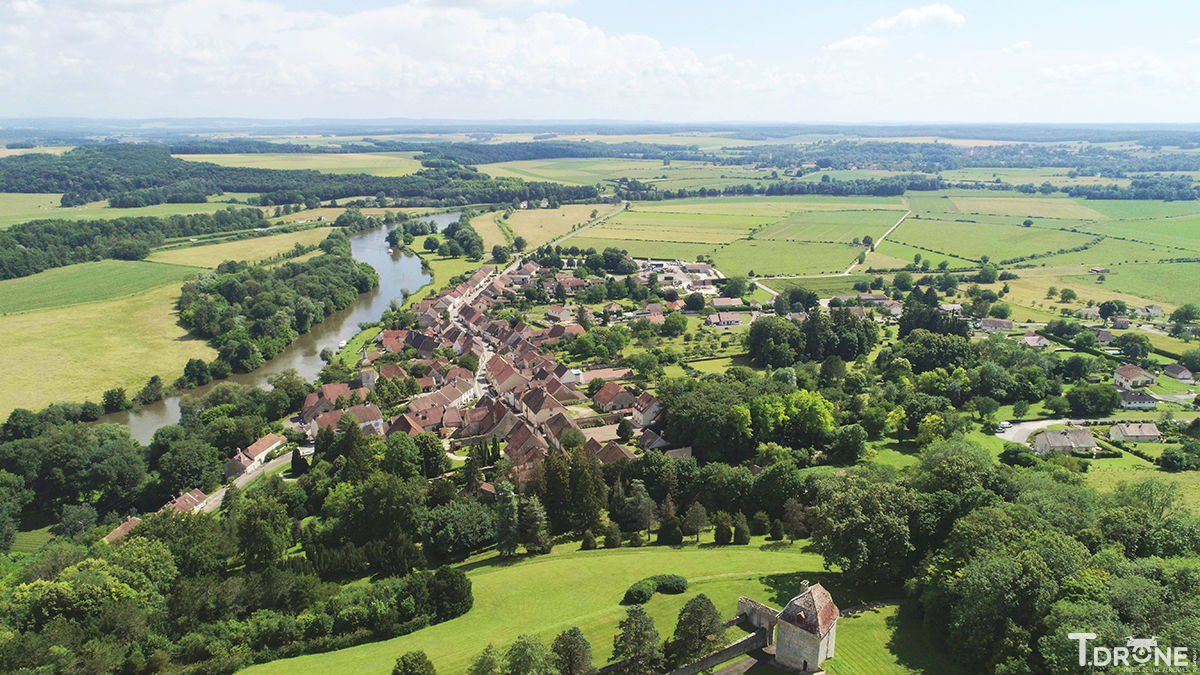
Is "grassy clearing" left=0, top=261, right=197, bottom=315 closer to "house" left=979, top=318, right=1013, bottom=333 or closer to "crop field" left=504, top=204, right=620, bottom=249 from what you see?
"crop field" left=504, top=204, right=620, bottom=249

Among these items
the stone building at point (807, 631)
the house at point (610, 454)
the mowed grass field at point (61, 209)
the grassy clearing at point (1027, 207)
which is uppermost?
the grassy clearing at point (1027, 207)

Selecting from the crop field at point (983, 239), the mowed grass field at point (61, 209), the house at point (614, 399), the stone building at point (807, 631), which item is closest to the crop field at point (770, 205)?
the crop field at point (983, 239)

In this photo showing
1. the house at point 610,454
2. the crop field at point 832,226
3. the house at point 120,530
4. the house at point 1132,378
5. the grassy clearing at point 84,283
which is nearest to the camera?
the house at point 120,530

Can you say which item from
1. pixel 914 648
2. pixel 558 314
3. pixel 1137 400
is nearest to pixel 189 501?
pixel 914 648

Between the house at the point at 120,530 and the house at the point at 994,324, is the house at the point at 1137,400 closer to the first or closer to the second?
the house at the point at 994,324

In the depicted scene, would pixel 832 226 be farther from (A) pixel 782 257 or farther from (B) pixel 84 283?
(B) pixel 84 283

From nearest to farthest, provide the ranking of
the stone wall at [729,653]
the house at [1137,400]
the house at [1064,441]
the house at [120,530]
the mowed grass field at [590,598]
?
1. the stone wall at [729,653]
2. the mowed grass field at [590,598]
3. the house at [120,530]
4. the house at [1064,441]
5. the house at [1137,400]

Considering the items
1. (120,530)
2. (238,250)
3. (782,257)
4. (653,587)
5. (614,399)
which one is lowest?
(120,530)

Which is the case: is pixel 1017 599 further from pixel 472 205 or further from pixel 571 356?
pixel 472 205
